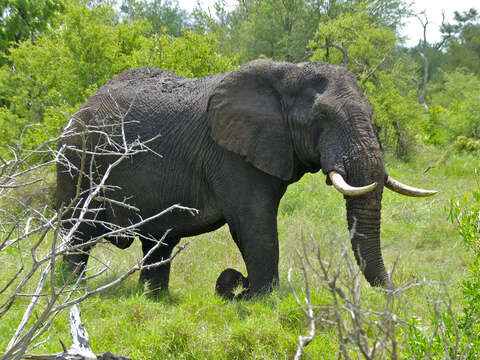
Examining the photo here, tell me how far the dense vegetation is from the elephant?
0.46 metres

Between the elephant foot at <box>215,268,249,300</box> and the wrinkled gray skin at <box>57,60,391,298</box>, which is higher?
the wrinkled gray skin at <box>57,60,391,298</box>

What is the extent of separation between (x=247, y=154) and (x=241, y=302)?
127cm

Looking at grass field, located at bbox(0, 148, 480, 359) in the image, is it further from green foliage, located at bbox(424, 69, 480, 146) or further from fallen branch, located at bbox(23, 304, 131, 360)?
green foliage, located at bbox(424, 69, 480, 146)

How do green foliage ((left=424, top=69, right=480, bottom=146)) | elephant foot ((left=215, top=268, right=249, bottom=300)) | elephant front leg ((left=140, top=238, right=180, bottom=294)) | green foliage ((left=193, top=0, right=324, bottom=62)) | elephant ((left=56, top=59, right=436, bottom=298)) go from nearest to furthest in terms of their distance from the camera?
elephant ((left=56, top=59, right=436, bottom=298)) → elephant foot ((left=215, top=268, right=249, bottom=300)) → elephant front leg ((left=140, top=238, right=180, bottom=294)) → green foliage ((left=424, top=69, right=480, bottom=146)) → green foliage ((left=193, top=0, right=324, bottom=62))

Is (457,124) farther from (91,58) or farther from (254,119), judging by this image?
(254,119)

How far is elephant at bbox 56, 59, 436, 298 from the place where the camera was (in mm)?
4844

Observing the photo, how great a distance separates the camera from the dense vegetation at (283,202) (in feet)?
14.2

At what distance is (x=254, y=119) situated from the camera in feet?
17.6

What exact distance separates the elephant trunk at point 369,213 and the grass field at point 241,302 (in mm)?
179

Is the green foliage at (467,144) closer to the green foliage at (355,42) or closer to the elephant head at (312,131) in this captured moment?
the green foliage at (355,42)

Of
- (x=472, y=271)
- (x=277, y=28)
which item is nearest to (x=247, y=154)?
(x=472, y=271)

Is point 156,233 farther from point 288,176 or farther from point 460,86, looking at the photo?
point 460,86

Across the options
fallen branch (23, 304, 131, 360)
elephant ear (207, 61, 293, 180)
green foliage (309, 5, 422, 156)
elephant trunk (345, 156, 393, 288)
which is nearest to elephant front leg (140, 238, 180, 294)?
elephant ear (207, 61, 293, 180)

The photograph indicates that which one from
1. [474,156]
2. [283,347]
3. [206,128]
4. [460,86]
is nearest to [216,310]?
[283,347]
